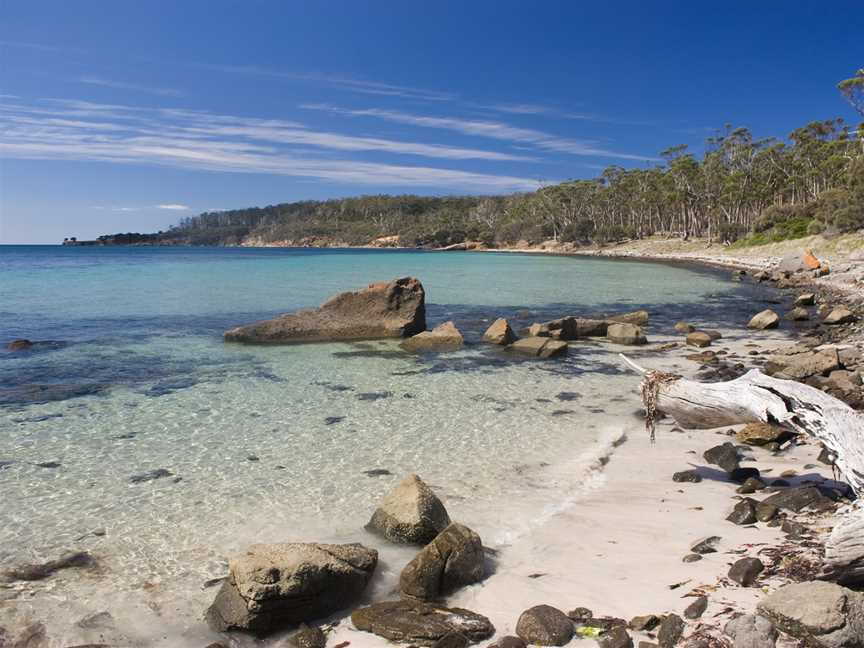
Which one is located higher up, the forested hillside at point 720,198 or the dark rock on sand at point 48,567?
the forested hillside at point 720,198

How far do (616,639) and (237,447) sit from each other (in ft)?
22.0

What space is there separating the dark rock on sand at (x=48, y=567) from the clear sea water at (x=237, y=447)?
0.13m

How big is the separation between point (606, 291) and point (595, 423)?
92.3 feet

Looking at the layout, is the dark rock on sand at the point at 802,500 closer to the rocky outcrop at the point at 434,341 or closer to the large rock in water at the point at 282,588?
the large rock in water at the point at 282,588

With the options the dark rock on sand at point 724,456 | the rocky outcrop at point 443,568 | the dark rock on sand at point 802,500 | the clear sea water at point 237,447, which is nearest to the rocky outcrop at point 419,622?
the rocky outcrop at point 443,568

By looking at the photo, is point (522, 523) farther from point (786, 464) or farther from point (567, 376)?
point (567, 376)

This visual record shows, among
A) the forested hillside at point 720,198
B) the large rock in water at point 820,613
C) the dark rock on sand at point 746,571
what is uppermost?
the forested hillside at point 720,198

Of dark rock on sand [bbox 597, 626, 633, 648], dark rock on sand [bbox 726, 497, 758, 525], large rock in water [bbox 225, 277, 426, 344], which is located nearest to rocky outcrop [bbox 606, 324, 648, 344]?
large rock in water [bbox 225, 277, 426, 344]

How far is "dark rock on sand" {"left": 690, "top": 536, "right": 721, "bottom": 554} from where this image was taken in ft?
18.3

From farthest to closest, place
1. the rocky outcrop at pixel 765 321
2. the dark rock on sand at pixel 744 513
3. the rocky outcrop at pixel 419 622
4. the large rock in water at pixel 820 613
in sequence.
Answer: the rocky outcrop at pixel 765 321, the dark rock on sand at pixel 744 513, the rocky outcrop at pixel 419 622, the large rock in water at pixel 820 613

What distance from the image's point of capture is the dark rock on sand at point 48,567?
569 cm

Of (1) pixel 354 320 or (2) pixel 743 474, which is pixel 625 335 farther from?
(2) pixel 743 474

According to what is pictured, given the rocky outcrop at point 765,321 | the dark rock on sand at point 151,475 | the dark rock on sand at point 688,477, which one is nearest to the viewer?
the dark rock on sand at point 688,477

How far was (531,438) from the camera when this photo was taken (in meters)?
9.81
